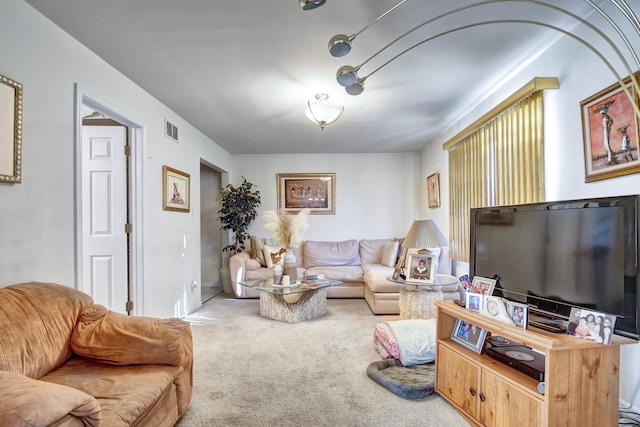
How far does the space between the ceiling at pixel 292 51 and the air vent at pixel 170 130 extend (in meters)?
0.18

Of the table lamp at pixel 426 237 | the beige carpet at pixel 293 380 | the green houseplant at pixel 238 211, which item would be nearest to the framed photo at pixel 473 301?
the beige carpet at pixel 293 380

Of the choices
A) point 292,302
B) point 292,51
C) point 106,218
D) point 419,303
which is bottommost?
point 292,302

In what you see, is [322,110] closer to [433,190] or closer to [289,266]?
[289,266]

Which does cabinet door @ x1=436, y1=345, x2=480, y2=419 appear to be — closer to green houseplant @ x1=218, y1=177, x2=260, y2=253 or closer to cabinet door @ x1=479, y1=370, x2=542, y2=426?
cabinet door @ x1=479, y1=370, x2=542, y2=426

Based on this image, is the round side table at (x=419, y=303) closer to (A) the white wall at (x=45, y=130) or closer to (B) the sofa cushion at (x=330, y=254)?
(B) the sofa cushion at (x=330, y=254)

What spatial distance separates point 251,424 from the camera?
69.3 inches

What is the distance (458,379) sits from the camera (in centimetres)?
183

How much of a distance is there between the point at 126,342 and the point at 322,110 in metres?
2.41

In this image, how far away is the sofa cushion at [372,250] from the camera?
5.18 meters

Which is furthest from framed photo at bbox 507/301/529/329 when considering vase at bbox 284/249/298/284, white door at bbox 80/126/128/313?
white door at bbox 80/126/128/313

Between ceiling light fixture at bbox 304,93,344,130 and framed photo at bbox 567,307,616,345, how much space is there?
2.41 m

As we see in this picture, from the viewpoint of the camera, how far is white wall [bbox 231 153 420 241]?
5.63 meters

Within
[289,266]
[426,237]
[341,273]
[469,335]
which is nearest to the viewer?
[469,335]

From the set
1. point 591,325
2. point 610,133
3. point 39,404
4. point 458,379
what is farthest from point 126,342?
point 610,133
